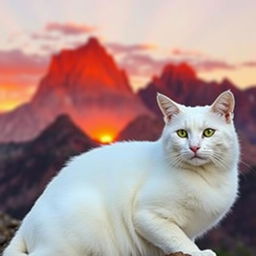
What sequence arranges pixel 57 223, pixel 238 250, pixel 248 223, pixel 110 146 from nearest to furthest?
1. pixel 57 223
2. pixel 110 146
3. pixel 238 250
4. pixel 248 223

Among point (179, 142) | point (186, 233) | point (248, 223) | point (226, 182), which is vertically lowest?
point (248, 223)

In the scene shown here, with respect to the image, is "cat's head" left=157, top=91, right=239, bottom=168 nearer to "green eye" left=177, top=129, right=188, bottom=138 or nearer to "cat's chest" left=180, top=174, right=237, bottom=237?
"green eye" left=177, top=129, right=188, bottom=138

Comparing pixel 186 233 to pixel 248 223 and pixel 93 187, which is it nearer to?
pixel 93 187

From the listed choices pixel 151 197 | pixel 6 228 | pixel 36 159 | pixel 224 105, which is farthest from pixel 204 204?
pixel 36 159

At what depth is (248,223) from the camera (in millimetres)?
29906

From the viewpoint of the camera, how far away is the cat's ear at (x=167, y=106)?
5.25 metres

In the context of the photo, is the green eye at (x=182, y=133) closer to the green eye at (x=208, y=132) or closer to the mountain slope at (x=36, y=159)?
the green eye at (x=208, y=132)

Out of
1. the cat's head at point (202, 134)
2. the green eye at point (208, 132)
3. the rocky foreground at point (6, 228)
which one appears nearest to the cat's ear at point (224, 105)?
the cat's head at point (202, 134)

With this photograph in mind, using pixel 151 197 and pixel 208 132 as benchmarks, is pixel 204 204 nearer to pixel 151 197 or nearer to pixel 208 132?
pixel 151 197

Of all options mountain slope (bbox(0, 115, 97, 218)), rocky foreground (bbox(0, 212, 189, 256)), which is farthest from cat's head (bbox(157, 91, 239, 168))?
mountain slope (bbox(0, 115, 97, 218))

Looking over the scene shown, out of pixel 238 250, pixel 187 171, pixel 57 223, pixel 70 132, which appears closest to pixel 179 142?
pixel 187 171

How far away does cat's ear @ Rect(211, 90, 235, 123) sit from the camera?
5.16 meters

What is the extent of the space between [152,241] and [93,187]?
0.60 m

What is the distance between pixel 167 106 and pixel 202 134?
395mm
